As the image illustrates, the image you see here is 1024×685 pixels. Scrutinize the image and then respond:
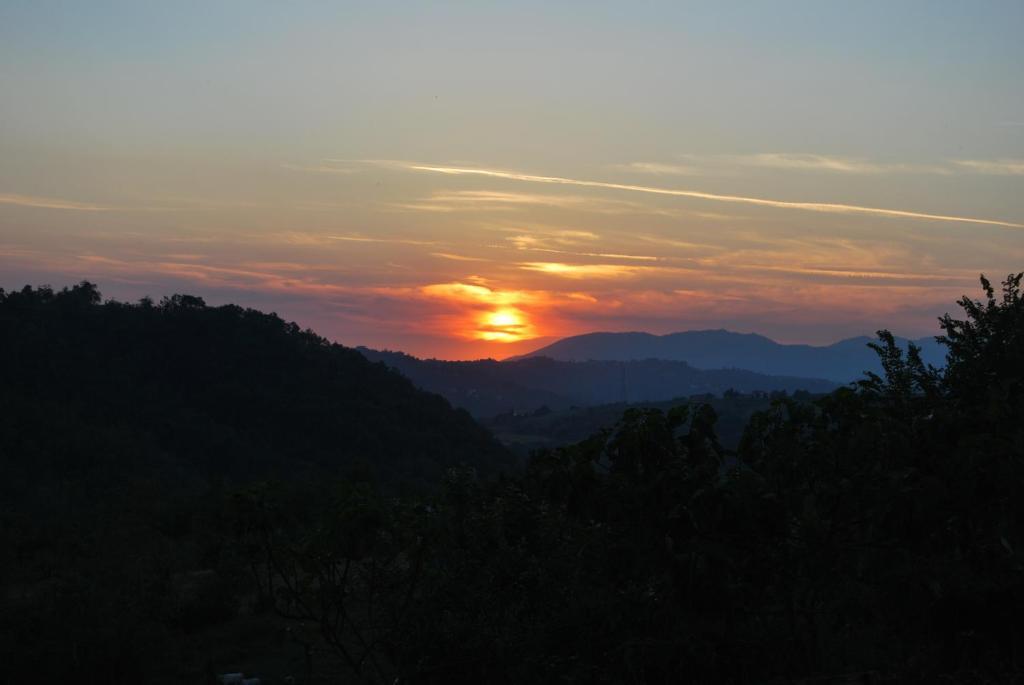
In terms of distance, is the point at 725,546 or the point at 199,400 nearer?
the point at 725,546

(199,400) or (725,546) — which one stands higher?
(725,546)

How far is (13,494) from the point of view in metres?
36.2

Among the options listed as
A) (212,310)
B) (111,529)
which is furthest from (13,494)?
(212,310)

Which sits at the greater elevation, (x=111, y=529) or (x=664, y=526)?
(x=664, y=526)

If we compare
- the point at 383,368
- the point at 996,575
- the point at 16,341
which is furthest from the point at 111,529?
the point at 383,368

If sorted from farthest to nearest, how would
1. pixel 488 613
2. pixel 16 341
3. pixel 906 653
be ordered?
1. pixel 16 341
2. pixel 488 613
3. pixel 906 653

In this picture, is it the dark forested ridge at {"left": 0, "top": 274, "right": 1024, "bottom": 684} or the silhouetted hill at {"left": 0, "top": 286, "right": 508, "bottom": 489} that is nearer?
the dark forested ridge at {"left": 0, "top": 274, "right": 1024, "bottom": 684}

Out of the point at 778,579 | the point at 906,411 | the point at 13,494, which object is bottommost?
the point at 13,494

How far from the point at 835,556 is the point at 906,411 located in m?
1.71

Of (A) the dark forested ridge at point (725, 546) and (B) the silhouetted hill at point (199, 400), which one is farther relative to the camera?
(B) the silhouetted hill at point (199, 400)

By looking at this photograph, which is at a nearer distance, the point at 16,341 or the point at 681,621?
the point at 681,621

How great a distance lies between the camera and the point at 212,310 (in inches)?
2539

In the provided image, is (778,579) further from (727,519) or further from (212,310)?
(212,310)

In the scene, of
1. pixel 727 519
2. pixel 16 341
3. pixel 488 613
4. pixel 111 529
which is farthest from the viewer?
pixel 16 341
